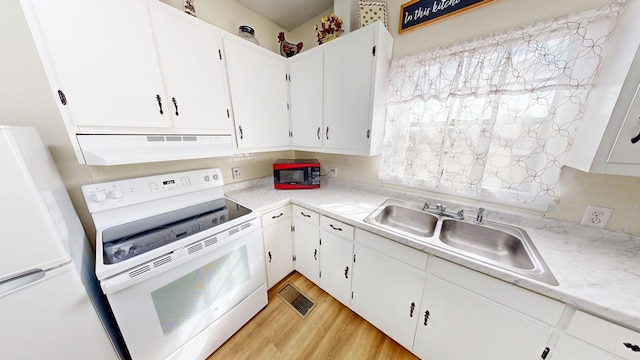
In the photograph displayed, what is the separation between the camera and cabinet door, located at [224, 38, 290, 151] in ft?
4.86

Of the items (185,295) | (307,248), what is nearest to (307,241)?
(307,248)

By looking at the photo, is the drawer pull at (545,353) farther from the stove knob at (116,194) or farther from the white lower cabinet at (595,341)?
the stove knob at (116,194)

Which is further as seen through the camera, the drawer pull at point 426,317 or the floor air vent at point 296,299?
the floor air vent at point 296,299

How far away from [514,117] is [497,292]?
1.01m

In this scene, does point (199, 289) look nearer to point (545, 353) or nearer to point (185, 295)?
point (185, 295)

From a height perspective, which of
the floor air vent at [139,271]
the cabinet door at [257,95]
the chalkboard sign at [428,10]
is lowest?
the floor air vent at [139,271]

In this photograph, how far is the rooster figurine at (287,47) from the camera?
6.15 feet

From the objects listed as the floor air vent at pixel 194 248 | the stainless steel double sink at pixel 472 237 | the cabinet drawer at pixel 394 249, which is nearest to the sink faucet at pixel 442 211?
the stainless steel double sink at pixel 472 237

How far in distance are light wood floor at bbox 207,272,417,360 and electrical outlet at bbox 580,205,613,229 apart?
1.36 metres

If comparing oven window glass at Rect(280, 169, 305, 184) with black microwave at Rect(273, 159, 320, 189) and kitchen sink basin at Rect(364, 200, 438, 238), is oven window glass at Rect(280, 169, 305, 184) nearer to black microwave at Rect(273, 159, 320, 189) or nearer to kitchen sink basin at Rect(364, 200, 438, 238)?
black microwave at Rect(273, 159, 320, 189)

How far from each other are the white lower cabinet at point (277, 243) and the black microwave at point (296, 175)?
12.2 inches

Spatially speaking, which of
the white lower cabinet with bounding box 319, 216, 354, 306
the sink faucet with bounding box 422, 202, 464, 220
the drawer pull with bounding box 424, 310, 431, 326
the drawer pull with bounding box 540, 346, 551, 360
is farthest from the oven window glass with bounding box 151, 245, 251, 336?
the drawer pull with bounding box 540, 346, 551, 360

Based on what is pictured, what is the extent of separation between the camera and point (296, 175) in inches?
79.0

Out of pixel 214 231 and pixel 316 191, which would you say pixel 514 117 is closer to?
pixel 316 191
